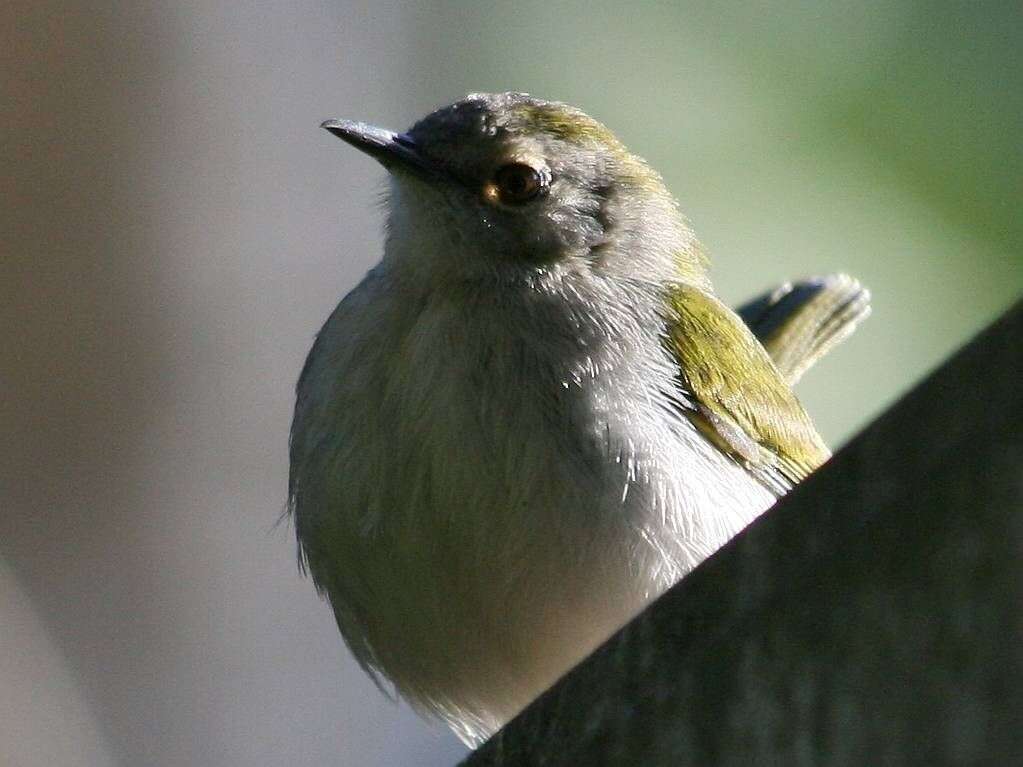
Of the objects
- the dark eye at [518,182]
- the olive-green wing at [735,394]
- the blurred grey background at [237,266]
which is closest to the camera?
the olive-green wing at [735,394]

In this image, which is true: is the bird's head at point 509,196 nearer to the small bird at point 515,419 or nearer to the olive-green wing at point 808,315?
the small bird at point 515,419

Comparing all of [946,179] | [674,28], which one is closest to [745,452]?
[946,179]

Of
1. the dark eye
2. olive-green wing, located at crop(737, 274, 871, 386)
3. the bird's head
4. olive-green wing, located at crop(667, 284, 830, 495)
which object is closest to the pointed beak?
the bird's head

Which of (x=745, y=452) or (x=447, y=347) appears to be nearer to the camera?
(x=447, y=347)

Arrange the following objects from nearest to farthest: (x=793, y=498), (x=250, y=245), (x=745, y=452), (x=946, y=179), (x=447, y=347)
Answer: (x=793, y=498) → (x=447, y=347) → (x=745, y=452) → (x=946, y=179) → (x=250, y=245)

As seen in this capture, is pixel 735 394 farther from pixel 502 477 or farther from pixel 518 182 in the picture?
pixel 502 477

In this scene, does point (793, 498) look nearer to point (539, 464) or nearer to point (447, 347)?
point (539, 464)

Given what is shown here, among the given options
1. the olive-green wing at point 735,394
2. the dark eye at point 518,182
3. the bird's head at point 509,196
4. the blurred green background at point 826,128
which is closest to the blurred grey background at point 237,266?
the blurred green background at point 826,128
